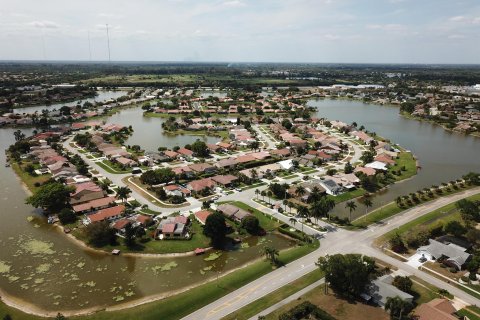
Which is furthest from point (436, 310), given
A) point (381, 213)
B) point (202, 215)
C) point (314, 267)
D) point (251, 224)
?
point (202, 215)

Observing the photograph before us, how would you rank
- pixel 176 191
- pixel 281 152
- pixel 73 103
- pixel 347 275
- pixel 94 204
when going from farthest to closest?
pixel 73 103
pixel 281 152
pixel 176 191
pixel 94 204
pixel 347 275

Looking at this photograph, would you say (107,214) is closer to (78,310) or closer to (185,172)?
(78,310)

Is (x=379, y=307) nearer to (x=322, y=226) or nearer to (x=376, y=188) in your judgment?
(x=322, y=226)

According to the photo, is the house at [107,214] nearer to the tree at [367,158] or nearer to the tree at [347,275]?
the tree at [347,275]

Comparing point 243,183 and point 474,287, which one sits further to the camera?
point 243,183

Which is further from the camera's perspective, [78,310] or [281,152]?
[281,152]

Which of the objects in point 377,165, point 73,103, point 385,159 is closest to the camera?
point 377,165

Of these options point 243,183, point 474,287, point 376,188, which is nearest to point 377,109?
point 376,188

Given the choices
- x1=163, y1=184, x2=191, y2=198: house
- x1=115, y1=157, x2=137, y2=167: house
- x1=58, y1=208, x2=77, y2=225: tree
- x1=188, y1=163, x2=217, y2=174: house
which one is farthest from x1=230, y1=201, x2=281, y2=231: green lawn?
x1=115, y1=157, x2=137, y2=167: house
